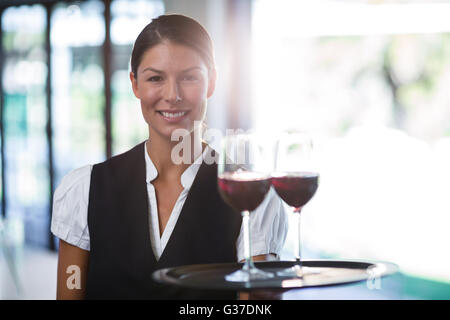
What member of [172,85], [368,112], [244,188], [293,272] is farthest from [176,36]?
[368,112]

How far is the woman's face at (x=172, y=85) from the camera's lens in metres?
1.52

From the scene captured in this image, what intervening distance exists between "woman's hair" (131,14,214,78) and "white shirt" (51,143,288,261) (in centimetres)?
28

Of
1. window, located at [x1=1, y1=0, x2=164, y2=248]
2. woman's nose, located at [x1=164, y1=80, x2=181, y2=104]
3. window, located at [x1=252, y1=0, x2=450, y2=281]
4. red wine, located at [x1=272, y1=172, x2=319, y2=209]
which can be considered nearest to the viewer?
red wine, located at [x1=272, y1=172, x2=319, y2=209]

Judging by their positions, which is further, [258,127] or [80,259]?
[258,127]

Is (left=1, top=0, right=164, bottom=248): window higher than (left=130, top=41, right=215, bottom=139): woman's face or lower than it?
higher

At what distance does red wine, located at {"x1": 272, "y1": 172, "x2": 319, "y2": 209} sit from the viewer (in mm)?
1213

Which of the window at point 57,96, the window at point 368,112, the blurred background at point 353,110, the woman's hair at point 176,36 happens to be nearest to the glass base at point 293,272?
the woman's hair at point 176,36

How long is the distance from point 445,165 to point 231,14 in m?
2.08

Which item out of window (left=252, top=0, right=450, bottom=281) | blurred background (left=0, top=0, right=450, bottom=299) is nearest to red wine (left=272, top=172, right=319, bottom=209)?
blurred background (left=0, top=0, right=450, bottom=299)

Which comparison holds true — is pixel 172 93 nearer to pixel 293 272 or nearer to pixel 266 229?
pixel 266 229

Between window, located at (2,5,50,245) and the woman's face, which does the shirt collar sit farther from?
window, located at (2,5,50,245)

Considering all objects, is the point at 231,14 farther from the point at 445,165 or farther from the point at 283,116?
the point at 445,165
